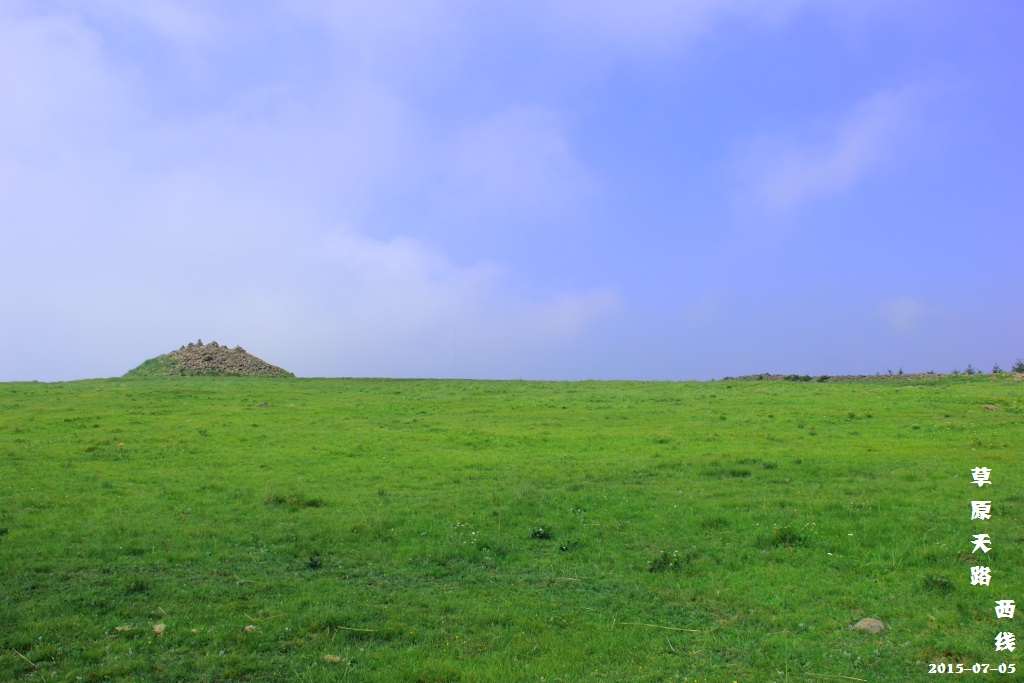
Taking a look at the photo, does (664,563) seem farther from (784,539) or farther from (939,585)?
(939,585)

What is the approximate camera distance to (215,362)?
59156mm

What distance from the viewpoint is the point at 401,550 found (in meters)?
14.5

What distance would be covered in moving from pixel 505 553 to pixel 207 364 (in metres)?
50.5

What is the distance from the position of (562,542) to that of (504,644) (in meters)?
4.67

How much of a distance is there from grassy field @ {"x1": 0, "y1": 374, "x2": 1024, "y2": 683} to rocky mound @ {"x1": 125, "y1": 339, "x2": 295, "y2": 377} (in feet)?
98.1

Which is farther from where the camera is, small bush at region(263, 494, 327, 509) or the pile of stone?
the pile of stone

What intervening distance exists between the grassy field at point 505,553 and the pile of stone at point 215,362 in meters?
29.9

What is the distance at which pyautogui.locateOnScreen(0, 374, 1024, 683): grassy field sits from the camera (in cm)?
1011

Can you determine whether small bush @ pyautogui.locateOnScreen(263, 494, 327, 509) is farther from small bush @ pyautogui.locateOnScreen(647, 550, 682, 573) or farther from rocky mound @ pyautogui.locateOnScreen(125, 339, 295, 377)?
rocky mound @ pyautogui.locateOnScreen(125, 339, 295, 377)

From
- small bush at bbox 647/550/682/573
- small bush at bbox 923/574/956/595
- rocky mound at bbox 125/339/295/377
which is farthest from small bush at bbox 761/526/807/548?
rocky mound at bbox 125/339/295/377

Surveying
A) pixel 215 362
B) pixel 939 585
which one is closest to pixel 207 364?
pixel 215 362

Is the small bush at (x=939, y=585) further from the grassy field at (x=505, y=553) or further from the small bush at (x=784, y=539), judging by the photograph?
the small bush at (x=784, y=539)

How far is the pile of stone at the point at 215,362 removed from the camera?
5800 cm

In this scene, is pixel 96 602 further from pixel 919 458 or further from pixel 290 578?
pixel 919 458
